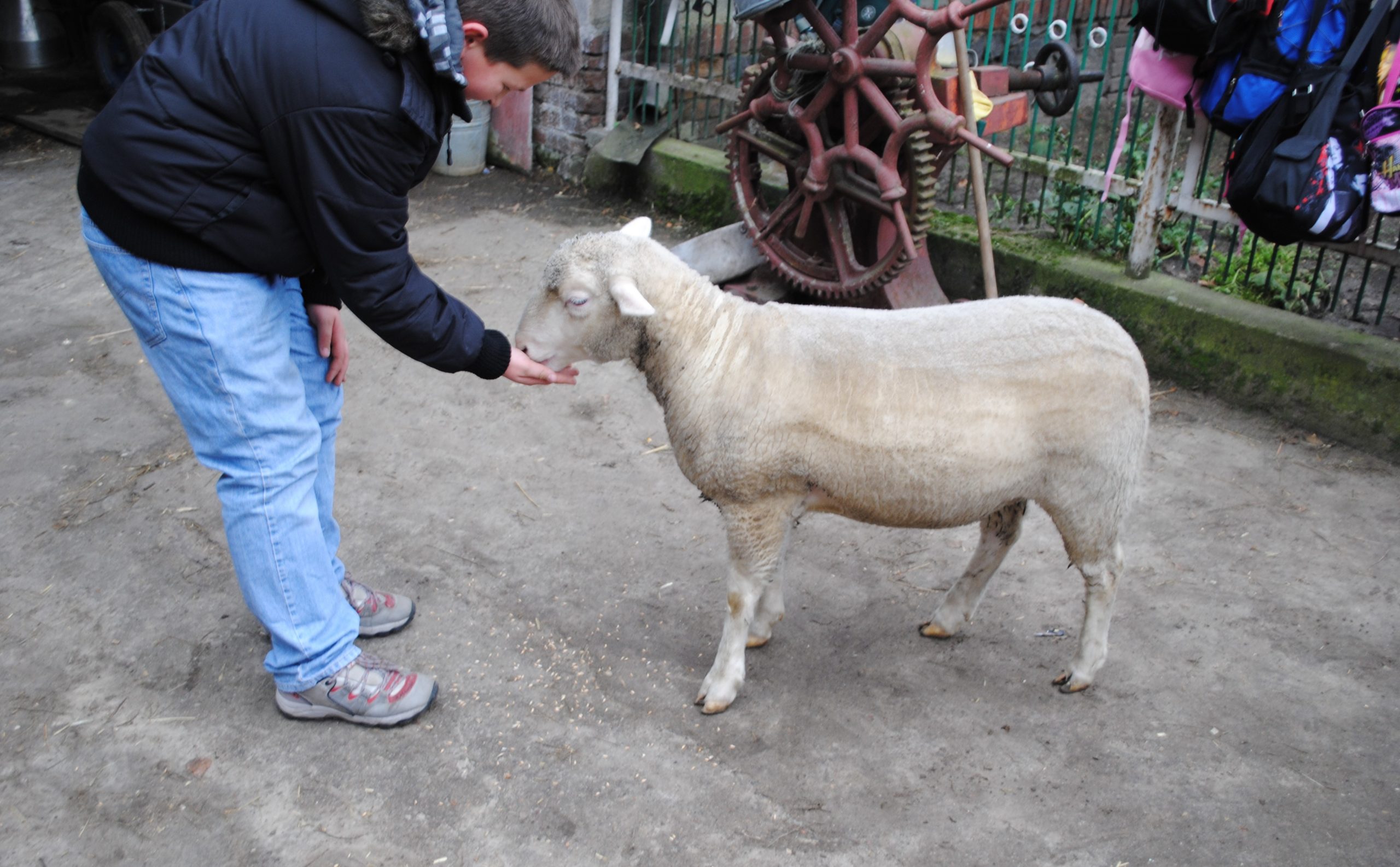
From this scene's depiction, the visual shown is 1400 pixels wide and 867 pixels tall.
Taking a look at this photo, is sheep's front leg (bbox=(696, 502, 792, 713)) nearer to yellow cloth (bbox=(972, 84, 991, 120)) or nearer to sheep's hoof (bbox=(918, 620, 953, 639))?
sheep's hoof (bbox=(918, 620, 953, 639))

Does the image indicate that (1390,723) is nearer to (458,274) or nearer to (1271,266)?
(1271,266)

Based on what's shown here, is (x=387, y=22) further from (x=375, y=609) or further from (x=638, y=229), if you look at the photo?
(x=375, y=609)

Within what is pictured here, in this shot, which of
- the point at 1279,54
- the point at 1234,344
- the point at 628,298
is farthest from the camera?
the point at 1234,344

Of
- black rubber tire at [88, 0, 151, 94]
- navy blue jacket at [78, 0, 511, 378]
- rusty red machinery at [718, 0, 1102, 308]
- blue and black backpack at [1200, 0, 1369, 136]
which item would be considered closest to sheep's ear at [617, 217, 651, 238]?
navy blue jacket at [78, 0, 511, 378]

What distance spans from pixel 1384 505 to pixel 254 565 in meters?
3.99

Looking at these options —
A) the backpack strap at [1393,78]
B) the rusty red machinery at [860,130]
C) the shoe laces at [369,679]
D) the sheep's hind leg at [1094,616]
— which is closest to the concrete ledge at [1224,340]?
the rusty red machinery at [860,130]

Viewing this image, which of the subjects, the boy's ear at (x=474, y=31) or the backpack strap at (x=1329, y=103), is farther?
the backpack strap at (x=1329, y=103)

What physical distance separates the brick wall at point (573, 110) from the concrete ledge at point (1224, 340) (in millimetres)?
2846

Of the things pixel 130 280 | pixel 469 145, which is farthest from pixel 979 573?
pixel 469 145

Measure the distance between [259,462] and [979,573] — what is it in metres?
2.08

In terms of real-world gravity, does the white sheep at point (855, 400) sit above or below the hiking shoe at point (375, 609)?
above

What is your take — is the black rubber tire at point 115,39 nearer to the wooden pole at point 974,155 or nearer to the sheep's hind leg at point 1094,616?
the wooden pole at point 974,155

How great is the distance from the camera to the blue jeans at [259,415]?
8.12 ft

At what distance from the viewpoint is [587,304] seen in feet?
9.39
